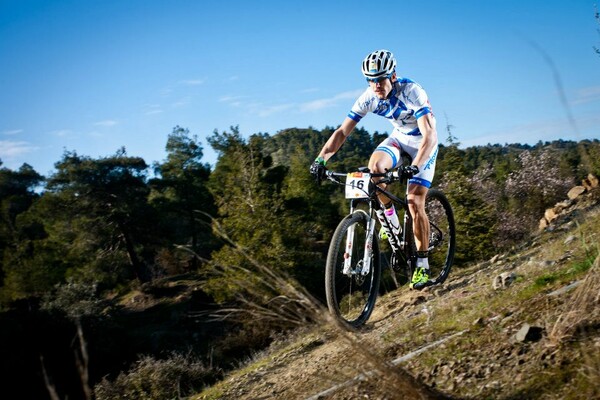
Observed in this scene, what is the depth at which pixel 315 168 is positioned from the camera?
5.06 m

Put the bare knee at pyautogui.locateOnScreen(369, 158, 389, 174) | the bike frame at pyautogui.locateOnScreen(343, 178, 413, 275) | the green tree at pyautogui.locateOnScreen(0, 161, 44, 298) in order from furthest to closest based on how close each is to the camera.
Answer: the green tree at pyautogui.locateOnScreen(0, 161, 44, 298) → the bare knee at pyautogui.locateOnScreen(369, 158, 389, 174) → the bike frame at pyautogui.locateOnScreen(343, 178, 413, 275)

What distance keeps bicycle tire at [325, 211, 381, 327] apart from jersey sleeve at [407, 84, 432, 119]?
138 centimetres

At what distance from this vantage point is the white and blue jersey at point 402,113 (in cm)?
507

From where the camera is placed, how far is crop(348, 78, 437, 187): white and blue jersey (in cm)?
507

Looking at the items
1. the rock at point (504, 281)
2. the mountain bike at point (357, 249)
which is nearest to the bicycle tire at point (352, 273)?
the mountain bike at point (357, 249)

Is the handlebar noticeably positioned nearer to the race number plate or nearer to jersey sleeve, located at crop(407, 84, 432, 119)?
the race number plate

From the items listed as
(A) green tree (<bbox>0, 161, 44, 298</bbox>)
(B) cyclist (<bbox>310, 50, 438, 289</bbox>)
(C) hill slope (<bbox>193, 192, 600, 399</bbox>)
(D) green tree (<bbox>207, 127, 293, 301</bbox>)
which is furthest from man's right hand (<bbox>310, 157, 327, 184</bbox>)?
(A) green tree (<bbox>0, 161, 44, 298</bbox>)

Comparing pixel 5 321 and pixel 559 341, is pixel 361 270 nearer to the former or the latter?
pixel 559 341

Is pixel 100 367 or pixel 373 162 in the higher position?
pixel 373 162

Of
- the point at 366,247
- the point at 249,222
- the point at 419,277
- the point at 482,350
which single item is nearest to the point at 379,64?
the point at 366,247

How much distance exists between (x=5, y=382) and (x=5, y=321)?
18.9ft

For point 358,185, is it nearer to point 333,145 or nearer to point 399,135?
point 333,145

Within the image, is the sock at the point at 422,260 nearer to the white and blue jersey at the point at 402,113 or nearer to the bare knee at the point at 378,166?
the white and blue jersey at the point at 402,113

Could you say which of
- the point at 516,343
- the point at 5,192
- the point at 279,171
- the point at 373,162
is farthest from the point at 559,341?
the point at 5,192
